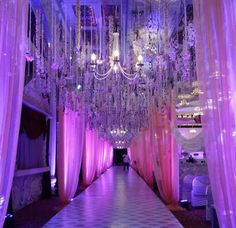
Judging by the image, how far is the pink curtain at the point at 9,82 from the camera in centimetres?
271

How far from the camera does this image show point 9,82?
2.78 metres

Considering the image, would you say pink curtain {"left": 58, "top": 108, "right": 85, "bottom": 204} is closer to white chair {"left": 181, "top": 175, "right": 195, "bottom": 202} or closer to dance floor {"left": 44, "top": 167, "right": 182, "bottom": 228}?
dance floor {"left": 44, "top": 167, "right": 182, "bottom": 228}

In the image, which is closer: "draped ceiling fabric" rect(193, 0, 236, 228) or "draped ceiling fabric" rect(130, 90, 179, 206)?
"draped ceiling fabric" rect(193, 0, 236, 228)

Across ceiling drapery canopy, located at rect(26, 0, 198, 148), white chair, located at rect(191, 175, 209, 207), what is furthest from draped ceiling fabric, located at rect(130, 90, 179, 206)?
ceiling drapery canopy, located at rect(26, 0, 198, 148)

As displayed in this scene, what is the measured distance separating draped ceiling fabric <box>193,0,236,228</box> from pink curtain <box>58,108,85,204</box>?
637 cm

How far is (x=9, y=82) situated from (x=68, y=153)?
661 centimetres

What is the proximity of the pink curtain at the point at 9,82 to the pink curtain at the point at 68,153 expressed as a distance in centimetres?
607

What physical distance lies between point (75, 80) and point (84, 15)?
1.29 metres

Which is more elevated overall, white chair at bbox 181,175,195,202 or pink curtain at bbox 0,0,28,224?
pink curtain at bbox 0,0,28,224

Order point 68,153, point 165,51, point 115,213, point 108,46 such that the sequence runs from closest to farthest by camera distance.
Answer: point 165,51
point 108,46
point 115,213
point 68,153

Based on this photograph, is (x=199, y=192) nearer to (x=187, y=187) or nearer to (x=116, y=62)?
(x=187, y=187)

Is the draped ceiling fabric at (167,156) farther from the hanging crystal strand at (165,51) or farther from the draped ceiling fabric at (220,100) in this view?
the draped ceiling fabric at (220,100)

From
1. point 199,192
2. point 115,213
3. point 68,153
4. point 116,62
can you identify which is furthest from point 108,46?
point 199,192

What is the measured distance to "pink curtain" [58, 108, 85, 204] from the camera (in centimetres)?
898
